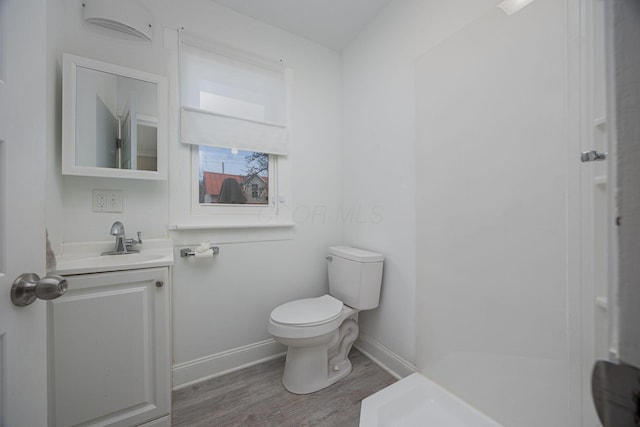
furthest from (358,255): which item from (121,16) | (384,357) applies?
(121,16)

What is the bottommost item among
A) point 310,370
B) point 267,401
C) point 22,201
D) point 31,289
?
point 267,401

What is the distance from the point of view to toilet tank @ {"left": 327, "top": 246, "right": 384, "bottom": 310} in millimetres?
1654

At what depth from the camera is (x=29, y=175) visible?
0.56 meters

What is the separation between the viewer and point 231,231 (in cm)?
171

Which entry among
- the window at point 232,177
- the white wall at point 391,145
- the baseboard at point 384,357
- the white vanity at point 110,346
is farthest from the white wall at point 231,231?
the baseboard at point 384,357

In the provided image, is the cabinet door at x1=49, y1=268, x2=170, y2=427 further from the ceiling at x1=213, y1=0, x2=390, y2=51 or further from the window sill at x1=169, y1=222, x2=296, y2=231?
the ceiling at x1=213, y1=0, x2=390, y2=51

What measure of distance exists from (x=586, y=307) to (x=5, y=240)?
63.6 inches

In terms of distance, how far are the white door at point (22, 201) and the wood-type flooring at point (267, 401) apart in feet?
3.08

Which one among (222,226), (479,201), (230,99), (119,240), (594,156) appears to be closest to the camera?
(594,156)

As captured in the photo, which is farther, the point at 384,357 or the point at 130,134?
the point at 384,357

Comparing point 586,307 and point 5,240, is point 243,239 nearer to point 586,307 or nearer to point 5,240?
point 5,240

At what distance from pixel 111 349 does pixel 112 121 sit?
3.88 feet

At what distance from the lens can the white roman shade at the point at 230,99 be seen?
5.27ft

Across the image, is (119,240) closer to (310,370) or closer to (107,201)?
(107,201)
